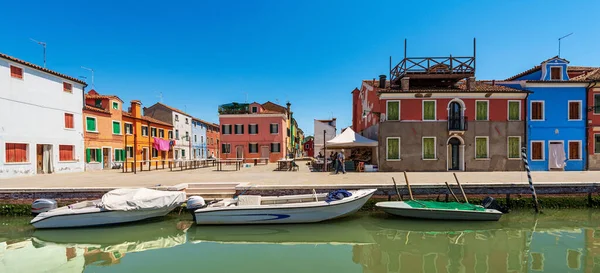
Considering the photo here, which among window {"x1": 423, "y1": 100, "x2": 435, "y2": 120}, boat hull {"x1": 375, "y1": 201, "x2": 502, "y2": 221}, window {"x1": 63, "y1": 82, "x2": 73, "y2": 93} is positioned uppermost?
window {"x1": 63, "y1": 82, "x2": 73, "y2": 93}

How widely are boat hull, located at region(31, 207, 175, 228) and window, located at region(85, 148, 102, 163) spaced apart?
45.0 feet

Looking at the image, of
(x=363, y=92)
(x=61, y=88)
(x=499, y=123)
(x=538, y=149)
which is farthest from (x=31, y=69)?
(x=538, y=149)

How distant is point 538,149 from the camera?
61.0 feet

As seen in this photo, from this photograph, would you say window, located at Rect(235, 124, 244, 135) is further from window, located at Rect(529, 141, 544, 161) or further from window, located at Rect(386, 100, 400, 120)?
window, located at Rect(529, 141, 544, 161)

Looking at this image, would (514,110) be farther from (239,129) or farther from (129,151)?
(129,151)

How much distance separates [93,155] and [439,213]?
23.2m

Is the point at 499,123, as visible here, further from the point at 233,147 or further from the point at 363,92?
the point at 233,147

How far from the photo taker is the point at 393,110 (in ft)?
59.3

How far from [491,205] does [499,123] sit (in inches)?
412

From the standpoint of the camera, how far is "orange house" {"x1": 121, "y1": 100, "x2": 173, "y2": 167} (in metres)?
25.4

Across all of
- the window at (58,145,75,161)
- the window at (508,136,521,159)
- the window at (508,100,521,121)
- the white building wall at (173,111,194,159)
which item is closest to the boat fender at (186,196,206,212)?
the window at (58,145,75,161)

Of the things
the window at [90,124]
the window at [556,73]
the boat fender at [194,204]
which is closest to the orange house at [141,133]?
the window at [90,124]

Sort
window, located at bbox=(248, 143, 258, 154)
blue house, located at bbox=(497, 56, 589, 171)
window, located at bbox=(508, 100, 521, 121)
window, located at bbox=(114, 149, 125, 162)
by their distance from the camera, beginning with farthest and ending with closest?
1. window, located at bbox=(248, 143, 258, 154)
2. window, located at bbox=(114, 149, 125, 162)
3. blue house, located at bbox=(497, 56, 589, 171)
4. window, located at bbox=(508, 100, 521, 121)

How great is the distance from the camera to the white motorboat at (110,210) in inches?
364
